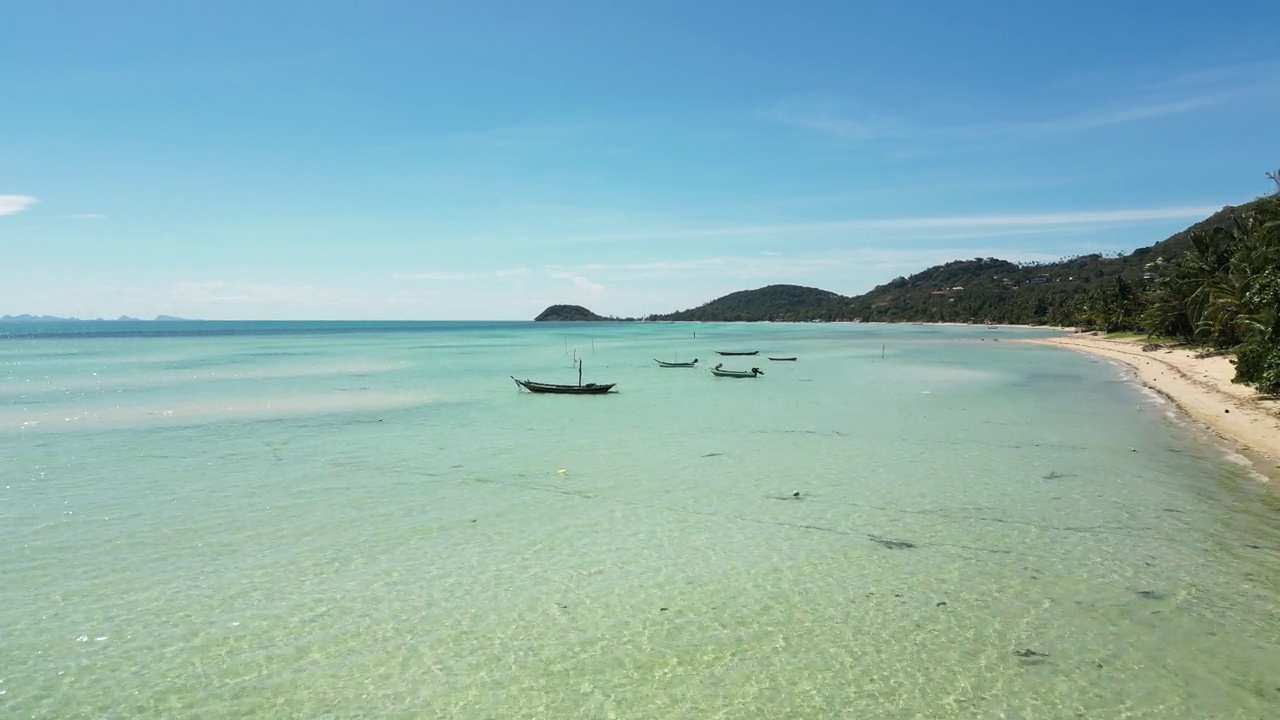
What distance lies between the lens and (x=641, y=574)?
423 inches

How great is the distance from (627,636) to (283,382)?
40208 millimetres

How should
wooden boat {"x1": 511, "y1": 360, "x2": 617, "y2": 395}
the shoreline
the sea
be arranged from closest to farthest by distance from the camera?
the sea
the shoreline
wooden boat {"x1": 511, "y1": 360, "x2": 617, "y2": 395}

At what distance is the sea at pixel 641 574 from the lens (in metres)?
7.34

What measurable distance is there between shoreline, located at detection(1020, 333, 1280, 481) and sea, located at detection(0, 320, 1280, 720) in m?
1.01

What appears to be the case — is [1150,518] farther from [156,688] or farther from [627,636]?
[156,688]

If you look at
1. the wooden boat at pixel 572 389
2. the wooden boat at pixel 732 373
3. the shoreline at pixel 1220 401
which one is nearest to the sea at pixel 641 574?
the shoreline at pixel 1220 401

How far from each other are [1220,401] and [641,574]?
2648 centimetres

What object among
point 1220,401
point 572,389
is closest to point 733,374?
point 572,389

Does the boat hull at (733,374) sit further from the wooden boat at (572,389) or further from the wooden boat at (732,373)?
the wooden boat at (572,389)

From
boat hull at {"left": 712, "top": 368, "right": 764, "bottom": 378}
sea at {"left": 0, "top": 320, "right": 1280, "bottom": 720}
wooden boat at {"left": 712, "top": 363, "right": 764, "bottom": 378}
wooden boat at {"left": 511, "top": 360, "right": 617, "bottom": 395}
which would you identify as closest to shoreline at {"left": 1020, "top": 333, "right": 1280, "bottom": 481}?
sea at {"left": 0, "top": 320, "right": 1280, "bottom": 720}

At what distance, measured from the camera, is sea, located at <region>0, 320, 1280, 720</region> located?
734 cm

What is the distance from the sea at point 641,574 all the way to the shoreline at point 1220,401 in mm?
1014

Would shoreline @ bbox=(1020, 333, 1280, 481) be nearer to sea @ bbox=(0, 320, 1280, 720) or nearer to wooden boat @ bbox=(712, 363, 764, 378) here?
sea @ bbox=(0, 320, 1280, 720)

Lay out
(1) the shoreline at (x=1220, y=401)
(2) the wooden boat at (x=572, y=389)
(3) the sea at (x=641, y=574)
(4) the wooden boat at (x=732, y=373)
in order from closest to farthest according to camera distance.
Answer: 1. (3) the sea at (x=641, y=574)
2. (1) the shoreline at (x=1220, y=401)
3. (2) the wooden boat at (x=572, y=389)
4. (4) the wooden boat at (x=732, y=373)
